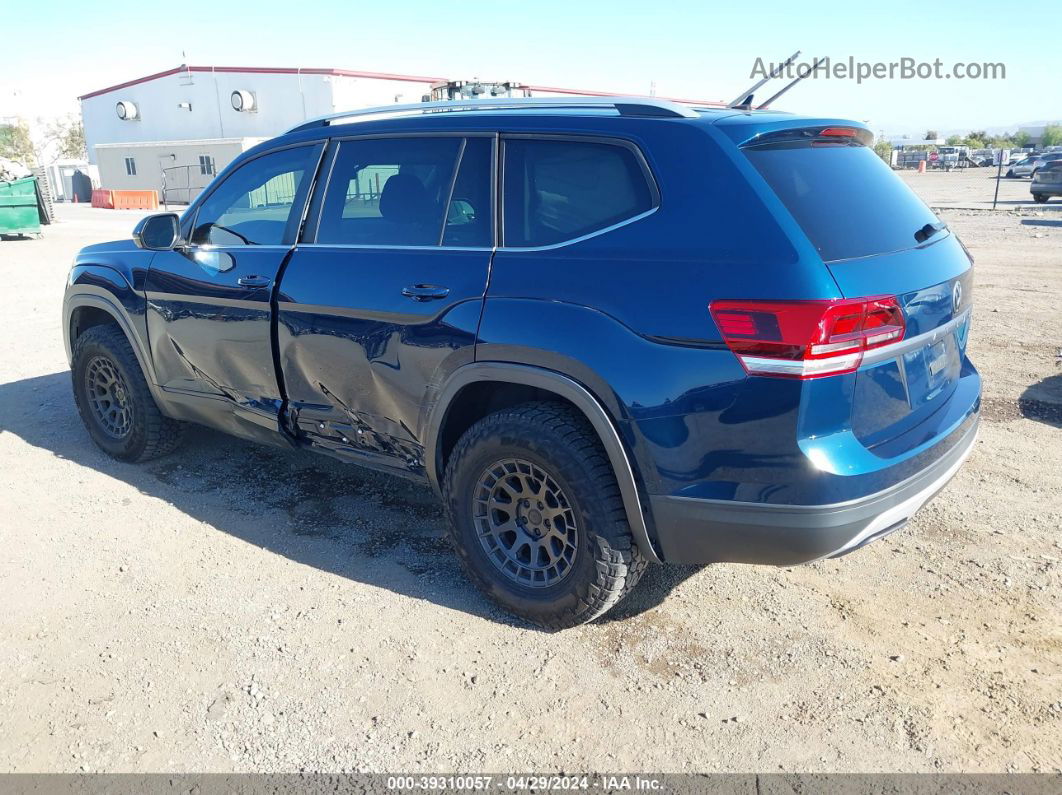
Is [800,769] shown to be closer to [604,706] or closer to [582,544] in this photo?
[604,706]

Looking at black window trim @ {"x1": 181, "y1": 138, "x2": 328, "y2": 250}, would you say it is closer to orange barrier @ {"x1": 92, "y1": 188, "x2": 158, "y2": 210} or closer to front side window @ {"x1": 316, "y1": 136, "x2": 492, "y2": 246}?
front side window @ {"x1": 316, "y1": 136, "x2": 492, "y2": 246}

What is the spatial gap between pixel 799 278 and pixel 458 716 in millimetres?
1845

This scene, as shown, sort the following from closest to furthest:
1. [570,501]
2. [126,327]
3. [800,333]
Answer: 1. [800,333]
2. [570,501]
3. [126,327]

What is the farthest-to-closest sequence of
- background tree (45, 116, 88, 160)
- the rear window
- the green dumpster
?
background tree (45, 116, 88, 160), the green dumpster, the rear window

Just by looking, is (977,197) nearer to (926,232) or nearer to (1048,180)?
(1048,180)

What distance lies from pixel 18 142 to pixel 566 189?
8744cm

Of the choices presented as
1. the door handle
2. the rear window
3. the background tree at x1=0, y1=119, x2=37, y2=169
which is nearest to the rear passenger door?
the door handle

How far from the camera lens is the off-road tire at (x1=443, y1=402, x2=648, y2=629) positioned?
9.71 feet

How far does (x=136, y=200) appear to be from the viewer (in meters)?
37.0

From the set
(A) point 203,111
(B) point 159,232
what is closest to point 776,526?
(B) point 159,232

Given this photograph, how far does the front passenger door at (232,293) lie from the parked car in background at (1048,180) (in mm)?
27524

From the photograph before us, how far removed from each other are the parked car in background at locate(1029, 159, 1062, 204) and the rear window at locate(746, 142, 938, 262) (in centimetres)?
2665

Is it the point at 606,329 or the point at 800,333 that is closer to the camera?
the point at 800,333

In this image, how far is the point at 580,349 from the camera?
2.86 metres
